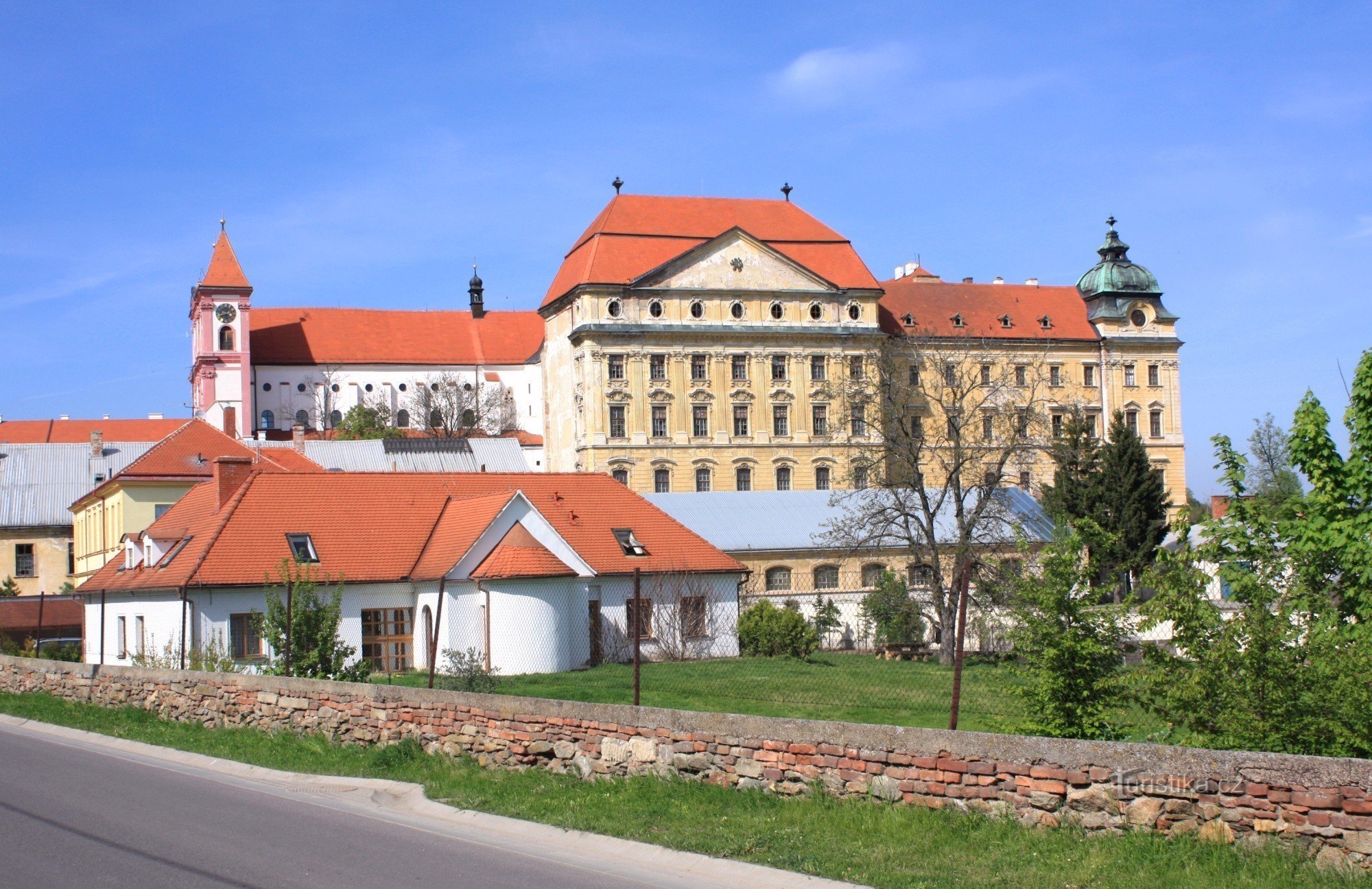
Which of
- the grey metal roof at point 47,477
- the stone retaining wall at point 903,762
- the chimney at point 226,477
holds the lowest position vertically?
the stone retaining wall at point 903,762

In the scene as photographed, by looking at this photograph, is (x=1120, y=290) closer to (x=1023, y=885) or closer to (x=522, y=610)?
(x=522, y=610)

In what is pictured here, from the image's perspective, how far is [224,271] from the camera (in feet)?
338

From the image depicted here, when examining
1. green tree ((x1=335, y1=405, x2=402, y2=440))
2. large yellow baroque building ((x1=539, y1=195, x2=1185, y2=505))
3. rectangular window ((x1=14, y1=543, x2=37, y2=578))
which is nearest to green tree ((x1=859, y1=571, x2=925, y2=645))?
large yellow baroque building ((x1=539, y1=195, x2=1185, y2=505))

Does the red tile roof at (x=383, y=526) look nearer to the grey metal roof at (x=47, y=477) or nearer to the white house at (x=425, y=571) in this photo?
the white house at (x=425, y=571)

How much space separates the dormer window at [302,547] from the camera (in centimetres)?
3512

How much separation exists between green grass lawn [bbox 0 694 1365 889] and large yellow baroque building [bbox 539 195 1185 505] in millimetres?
59629

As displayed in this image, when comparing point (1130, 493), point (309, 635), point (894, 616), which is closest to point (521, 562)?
point (309, 635)

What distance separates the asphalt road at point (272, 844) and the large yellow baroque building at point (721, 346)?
5958 cm

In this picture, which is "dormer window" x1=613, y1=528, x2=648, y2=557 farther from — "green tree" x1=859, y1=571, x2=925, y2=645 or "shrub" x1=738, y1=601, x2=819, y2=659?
"green tree" x1=859, y1=571, x2=925, y2=645

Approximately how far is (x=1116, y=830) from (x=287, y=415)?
100338mm

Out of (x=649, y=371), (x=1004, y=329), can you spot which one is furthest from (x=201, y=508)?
(x=1004, y=329)


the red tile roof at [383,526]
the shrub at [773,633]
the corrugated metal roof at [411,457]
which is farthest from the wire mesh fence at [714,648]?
the corrugated metal roof at [411,457]

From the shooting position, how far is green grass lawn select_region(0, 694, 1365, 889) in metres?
9.17

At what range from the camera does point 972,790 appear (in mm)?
10906
